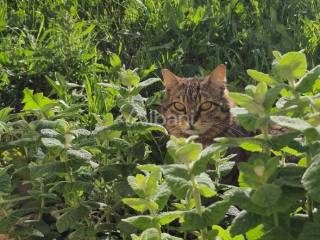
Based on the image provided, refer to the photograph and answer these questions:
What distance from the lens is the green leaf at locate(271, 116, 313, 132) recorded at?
186 cm

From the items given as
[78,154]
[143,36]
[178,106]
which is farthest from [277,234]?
[143,36]

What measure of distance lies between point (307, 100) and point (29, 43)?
12.1 ft

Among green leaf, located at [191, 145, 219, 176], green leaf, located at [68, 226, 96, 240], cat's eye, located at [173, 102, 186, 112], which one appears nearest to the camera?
green leaf, located at [191, 145, 219, 176]

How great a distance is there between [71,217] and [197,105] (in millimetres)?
2138

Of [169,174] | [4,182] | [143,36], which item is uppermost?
[169,174]

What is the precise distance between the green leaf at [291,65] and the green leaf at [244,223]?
1.37ft

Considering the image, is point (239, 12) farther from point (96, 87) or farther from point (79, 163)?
point (79, 163)

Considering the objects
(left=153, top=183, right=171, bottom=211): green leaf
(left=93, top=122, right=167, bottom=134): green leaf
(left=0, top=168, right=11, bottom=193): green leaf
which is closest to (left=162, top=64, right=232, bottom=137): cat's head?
(left=93, top=122, right=167, bottom=134): green leaf

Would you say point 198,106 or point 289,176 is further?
point 198,106

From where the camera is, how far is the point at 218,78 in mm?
4676

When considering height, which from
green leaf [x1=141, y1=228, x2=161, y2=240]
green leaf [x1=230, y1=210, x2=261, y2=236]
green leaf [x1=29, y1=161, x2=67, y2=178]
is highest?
green leaf [x1=230, y1=210, x2=261, y2=236]

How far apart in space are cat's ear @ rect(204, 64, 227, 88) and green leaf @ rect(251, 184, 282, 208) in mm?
2828

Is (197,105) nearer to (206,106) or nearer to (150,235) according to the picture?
(206,106)

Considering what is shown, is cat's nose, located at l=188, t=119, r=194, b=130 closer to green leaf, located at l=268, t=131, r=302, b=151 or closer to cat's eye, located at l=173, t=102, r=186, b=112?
cat's eye, located at l=173, t=102, r=186, b=112
